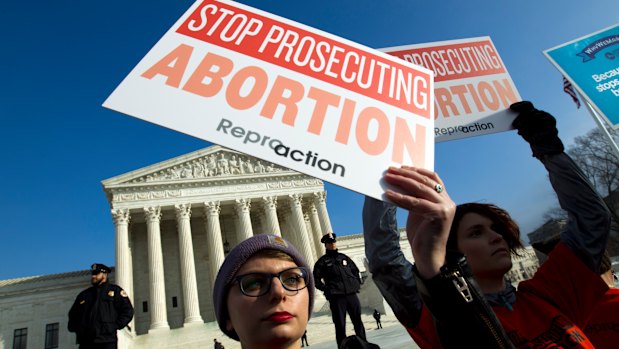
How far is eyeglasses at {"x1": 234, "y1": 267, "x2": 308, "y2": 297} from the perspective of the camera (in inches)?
65.9

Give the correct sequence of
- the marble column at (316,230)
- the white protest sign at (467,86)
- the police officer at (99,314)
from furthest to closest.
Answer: the marble column at (316,230)
the police officer at (99,314)
the white protest sign at (467,86)

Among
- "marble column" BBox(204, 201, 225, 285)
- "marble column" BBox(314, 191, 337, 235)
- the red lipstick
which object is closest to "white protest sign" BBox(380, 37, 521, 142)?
the red lipstick

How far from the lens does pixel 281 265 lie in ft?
5.90

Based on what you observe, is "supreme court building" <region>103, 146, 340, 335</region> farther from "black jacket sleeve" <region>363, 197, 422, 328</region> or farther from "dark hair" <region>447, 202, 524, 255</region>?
"black jacket sleeve" <region>363, 197, 422, 328</region>

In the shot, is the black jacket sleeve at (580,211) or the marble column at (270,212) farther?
the marble column at (270,212)

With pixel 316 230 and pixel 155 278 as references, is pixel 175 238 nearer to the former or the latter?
pixel 155 278

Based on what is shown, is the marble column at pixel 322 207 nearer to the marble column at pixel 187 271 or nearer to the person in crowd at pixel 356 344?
the marble column at pixel 187 271

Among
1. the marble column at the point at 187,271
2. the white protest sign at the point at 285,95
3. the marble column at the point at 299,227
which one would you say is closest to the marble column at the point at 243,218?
the marble column at the point at 299,227

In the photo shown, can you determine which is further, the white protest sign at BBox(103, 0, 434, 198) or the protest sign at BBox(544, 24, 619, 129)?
the protest sign at BBox(544, 24, 619, 129)

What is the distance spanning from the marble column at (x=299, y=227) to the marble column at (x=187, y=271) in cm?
945

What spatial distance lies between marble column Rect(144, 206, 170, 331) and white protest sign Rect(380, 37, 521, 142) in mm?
29056

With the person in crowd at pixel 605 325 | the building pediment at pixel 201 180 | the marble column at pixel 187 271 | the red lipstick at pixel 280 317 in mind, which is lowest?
the person in crowd at pixel 605 325

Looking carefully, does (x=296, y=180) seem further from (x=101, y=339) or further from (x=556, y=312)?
(x=556, y=312)

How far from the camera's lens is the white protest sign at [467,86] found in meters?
3.13
